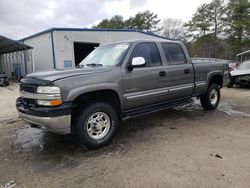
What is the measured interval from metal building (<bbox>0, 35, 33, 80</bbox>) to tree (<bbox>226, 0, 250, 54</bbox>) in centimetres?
2863

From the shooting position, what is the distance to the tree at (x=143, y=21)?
154 feet

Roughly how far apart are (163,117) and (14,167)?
12.4 feet

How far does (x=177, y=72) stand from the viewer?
5.00m

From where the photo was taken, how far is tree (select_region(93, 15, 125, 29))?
155 feet

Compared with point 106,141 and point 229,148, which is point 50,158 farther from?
point 229,148

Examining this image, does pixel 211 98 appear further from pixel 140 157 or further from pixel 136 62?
pixel 140 157

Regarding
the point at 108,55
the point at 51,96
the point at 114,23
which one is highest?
the point at 114,23

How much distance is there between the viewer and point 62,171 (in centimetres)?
307

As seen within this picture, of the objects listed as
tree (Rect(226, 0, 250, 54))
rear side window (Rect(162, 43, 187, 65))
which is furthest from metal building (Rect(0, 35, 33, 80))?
tree (Rect(226, 0, 250, 54))

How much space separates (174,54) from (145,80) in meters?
1.34

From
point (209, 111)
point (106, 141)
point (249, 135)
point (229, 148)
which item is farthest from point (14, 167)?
point (209, 111)

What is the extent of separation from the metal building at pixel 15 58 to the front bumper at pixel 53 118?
1682cm

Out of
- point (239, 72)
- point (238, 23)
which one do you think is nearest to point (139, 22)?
point (238, 23)

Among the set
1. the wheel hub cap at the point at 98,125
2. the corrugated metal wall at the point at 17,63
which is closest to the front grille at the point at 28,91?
the wheel hub cap at the point at 98,125
